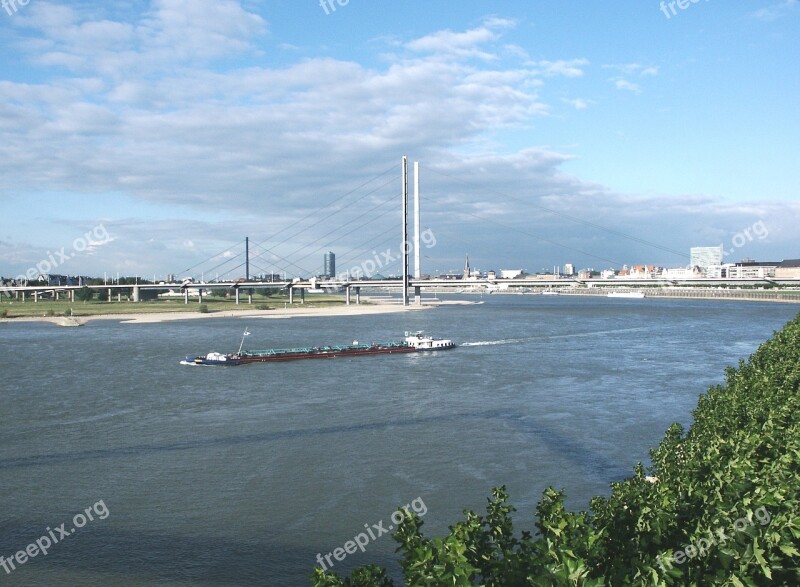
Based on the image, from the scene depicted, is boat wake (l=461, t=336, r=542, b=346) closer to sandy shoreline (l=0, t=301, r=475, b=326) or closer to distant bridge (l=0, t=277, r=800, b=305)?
distant bridge (l=0, t=277, r=800, b=305)

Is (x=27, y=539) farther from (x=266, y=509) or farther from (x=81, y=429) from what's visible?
(x=81, y=429)

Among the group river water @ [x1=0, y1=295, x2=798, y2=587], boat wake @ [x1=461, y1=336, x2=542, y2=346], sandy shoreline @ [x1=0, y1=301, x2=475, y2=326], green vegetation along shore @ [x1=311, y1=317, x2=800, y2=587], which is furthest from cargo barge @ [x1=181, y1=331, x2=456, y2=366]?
sandy shoreline @ [x1=0, y1=301, x2=475, y2=326]

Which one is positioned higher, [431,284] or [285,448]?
[431,284]

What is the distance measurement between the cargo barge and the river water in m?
1.42

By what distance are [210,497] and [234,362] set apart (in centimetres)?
2158

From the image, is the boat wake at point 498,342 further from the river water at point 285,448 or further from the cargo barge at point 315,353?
the river water at point 285,448

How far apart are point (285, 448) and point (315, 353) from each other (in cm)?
2035

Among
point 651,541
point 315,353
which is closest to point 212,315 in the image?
point 315,353

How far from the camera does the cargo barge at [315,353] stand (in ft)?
112

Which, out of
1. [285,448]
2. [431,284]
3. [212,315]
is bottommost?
[285,448]

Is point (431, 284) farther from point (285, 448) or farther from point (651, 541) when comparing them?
point (651, 541)

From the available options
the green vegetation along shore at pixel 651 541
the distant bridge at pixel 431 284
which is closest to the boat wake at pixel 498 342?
the distant bridge at pixel 431 284

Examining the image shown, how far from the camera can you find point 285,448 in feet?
55.6

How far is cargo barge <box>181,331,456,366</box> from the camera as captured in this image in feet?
112
